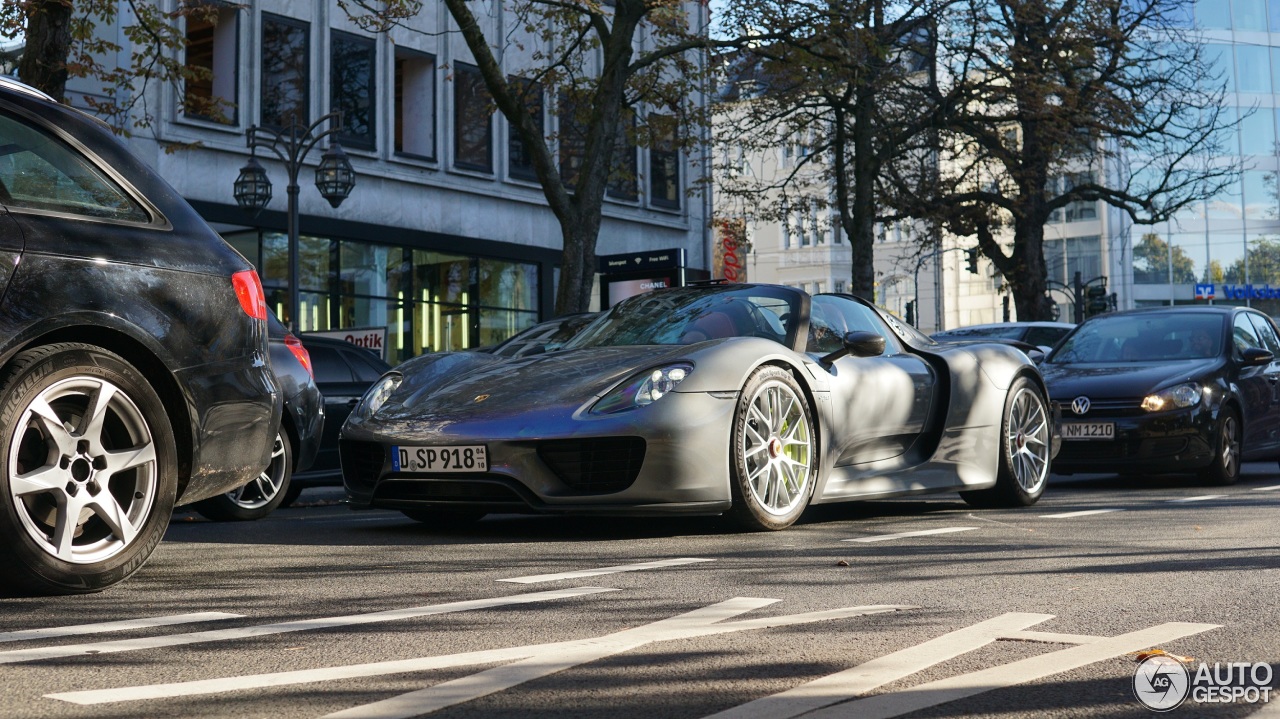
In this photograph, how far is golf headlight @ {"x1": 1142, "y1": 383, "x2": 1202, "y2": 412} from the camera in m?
11.4

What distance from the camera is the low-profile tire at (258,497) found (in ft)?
29.4

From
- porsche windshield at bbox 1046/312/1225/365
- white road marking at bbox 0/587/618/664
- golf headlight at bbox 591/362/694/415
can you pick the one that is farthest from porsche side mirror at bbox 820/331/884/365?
porsche windshield at bbox 1046/312/1225/365

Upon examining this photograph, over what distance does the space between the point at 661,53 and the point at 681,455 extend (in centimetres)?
1205

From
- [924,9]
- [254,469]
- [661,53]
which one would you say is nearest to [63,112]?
[254,469]

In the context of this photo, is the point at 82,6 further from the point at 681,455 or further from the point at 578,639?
the point at 578,639

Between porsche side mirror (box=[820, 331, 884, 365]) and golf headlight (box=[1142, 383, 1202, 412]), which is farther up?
porsche side mirror (box=[820, 331, 884, 365])

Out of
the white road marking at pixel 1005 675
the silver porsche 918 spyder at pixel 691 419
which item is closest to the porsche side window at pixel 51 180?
the silver porsche 918 spyder at pixel 691 419

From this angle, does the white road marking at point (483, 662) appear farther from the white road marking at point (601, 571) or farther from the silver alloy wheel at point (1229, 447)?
the silver alloy wheel at point (1229, 447)

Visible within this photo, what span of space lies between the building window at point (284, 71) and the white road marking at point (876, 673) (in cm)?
2324

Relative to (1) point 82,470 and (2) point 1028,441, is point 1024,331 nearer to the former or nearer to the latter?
(2) point 1028,441

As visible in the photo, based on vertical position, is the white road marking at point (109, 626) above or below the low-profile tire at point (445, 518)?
below

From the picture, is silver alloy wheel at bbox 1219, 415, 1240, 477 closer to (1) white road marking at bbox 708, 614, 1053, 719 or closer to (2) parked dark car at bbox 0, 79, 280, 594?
(1) white road marking at bbox 708, 614, 1053, 719

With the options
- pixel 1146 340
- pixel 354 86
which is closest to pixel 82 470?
pixel 1146 340

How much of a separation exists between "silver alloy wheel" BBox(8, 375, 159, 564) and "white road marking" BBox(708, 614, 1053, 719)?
2.56 meters
